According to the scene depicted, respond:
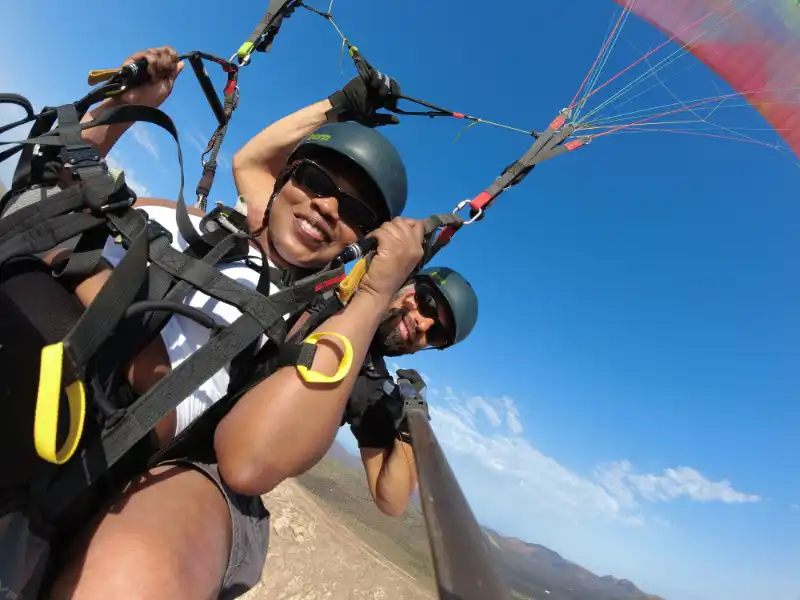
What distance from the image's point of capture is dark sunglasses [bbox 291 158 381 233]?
94.8 inches

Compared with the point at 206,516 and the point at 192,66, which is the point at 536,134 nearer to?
the point at 192,66

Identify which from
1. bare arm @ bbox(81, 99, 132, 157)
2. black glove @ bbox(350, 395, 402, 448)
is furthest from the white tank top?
black glove @ bbox(350, 395, 402, 448)

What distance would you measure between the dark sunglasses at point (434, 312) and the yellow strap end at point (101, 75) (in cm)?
282

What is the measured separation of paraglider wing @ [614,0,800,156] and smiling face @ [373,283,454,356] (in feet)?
18.2

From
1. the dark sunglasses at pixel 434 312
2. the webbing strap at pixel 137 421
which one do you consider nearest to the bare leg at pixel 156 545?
the webbing strap at pixel 137 421

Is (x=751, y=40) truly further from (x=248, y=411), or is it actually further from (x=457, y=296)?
(x=248, y=411)

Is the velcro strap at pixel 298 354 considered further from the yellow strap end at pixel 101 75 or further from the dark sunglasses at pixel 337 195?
the yellow strap end at pixel 101 75

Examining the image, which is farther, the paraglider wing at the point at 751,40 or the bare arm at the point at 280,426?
the paraglider wing at the point at 751,40

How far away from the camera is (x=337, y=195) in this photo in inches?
94.7

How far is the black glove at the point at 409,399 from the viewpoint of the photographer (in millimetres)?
2795

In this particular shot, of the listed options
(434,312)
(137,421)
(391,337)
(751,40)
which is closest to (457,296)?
(434,312)

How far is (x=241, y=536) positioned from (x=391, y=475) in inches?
54.6

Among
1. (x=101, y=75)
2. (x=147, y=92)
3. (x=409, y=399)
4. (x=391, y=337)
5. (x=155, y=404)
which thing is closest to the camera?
(x=155, y=404)

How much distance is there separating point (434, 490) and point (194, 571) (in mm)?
920
